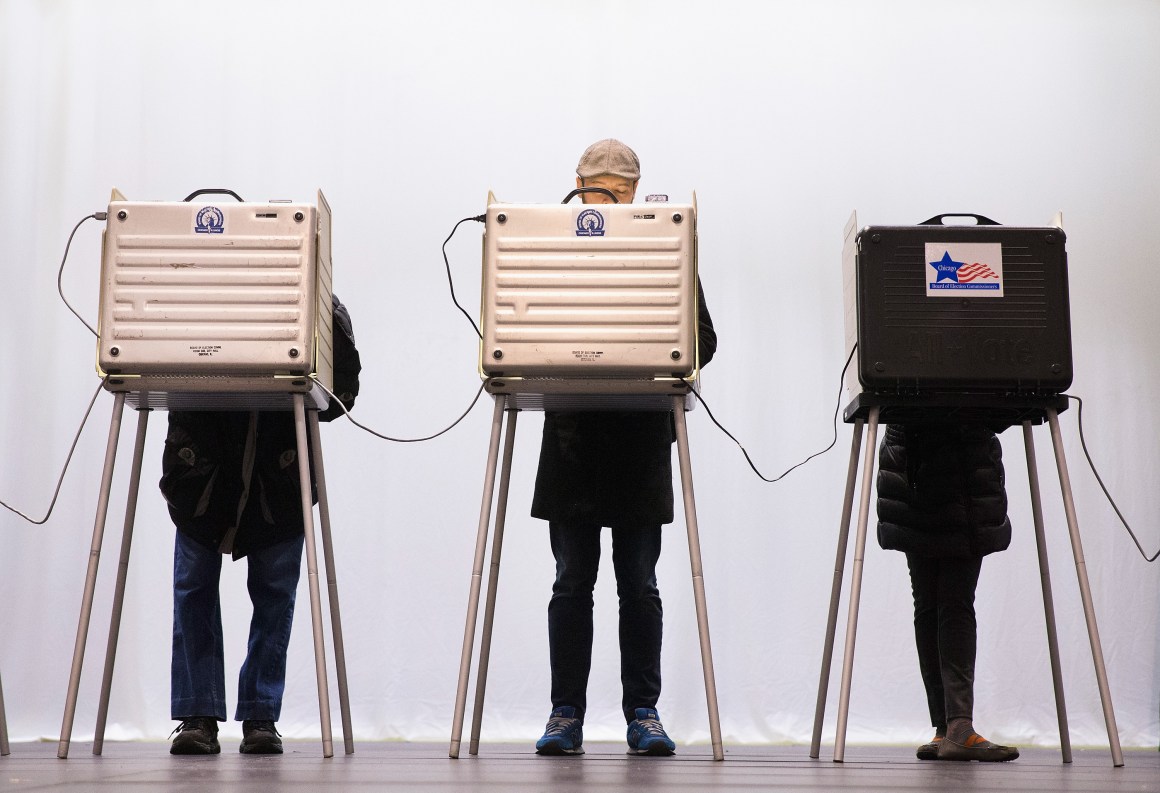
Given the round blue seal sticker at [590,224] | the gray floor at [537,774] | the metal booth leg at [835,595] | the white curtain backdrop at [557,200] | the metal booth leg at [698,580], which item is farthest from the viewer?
the white curtain backdrop at [557,200]

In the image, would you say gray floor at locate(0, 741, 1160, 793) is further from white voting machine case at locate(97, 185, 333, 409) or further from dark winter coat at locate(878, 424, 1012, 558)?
white voting machine case at locate(97, 185, 333, 409)

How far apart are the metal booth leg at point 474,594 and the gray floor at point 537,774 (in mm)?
84

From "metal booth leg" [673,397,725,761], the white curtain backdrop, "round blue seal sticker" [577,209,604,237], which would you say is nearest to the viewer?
"metal booth leg" [673,397,725,761]

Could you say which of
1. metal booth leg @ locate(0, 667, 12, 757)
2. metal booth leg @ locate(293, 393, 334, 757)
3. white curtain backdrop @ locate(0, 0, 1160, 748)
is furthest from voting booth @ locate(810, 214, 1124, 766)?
metal booth leg @ locate(0, 667, 12, 757)

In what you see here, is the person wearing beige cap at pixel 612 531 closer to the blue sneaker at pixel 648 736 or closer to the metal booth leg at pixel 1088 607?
the blue sneaker at pixel 648 736

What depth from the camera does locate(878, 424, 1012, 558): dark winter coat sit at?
2395 mm

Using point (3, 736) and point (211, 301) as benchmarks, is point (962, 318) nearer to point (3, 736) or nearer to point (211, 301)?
point (211, 301)

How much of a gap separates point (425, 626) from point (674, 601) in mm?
710

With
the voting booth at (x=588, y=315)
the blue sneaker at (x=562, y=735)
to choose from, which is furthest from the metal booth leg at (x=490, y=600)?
A: the blue sneaker at (x=562, y=735)

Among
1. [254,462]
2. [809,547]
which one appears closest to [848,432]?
[809,547]

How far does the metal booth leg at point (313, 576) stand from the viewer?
217cm

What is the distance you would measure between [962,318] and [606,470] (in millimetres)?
725

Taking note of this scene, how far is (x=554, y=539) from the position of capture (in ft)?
8.11

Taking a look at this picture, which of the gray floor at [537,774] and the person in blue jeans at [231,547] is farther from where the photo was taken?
the person in blue jeans at [231,547]
